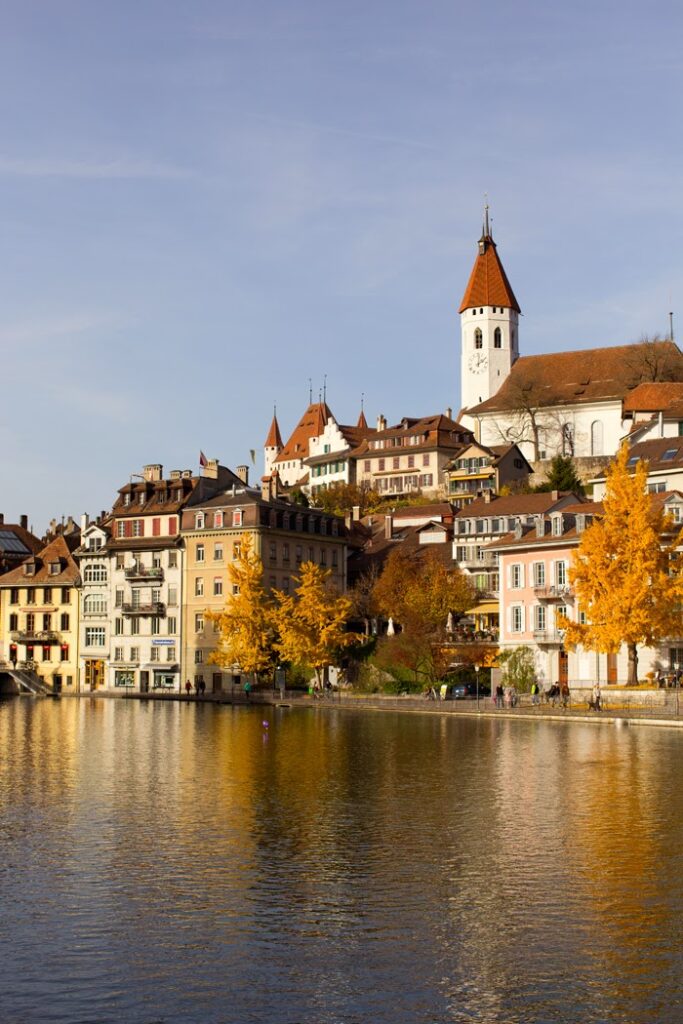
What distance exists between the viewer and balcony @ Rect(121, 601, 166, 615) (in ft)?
346

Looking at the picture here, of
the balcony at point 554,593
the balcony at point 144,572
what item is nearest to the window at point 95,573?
the balcony at point 144,572

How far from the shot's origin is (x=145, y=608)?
347 ft

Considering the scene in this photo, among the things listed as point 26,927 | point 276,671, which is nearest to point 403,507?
point 276,671

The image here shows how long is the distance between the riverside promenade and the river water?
679 inches

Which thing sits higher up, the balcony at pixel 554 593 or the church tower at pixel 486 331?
the church tower at pixel 486 331

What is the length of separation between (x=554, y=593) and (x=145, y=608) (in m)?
37.3

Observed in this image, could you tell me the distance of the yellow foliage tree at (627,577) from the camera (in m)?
68.8

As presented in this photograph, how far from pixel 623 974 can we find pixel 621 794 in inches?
683

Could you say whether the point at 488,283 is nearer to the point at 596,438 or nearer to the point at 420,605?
the point at 596,438

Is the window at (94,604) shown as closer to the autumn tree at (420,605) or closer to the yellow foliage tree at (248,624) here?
the yellow foliage tree at (248,624)

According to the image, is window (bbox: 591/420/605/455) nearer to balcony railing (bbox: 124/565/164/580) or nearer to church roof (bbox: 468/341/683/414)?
church roof (bbox: 468/341/683/414)

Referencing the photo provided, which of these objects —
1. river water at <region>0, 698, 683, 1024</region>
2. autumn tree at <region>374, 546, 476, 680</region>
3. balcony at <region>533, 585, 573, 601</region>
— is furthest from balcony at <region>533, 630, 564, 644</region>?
river water at <region>0, 698, 683, 1024</region>

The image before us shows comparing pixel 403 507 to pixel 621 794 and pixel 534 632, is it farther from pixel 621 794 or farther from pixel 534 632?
pixel 621 794

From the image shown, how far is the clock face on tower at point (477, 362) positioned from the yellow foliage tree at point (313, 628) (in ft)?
262
